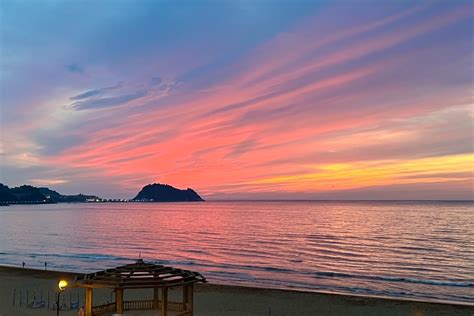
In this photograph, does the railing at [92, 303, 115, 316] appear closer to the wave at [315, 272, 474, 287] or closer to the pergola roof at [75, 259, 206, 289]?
the pergola roof at [75, 259, 206, 289]

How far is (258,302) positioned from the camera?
25.6m

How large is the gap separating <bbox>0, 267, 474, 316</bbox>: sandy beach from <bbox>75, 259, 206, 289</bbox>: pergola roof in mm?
9983

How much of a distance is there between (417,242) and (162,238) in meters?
37.7

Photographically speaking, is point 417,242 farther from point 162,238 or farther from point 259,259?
point 162,238

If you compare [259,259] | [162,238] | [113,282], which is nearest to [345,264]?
[259,259]

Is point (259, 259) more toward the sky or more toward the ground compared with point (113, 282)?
more toward the ground

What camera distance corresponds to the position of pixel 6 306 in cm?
2367

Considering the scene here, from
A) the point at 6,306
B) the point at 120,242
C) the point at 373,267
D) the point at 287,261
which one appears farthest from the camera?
the point at 120,242

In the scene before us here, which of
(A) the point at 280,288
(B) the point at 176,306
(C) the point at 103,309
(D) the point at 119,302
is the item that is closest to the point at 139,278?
(D) the point at 119,302

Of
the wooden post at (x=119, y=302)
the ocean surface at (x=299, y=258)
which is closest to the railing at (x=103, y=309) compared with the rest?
the wooden post at (x=119, y=302)

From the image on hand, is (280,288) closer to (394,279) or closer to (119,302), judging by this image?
(394,279)

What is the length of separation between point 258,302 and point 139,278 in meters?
14.2

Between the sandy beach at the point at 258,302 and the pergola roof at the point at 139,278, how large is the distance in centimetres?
998

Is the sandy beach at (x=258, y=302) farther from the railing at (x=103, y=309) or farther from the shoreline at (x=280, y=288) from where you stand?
the railing at (x=103, y=309)
